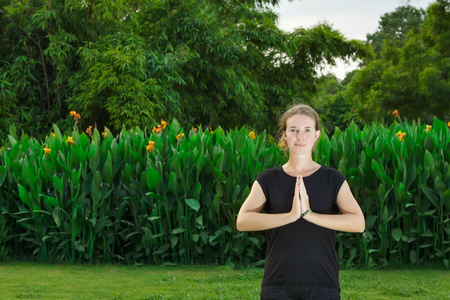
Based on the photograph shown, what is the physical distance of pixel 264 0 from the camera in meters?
18.0

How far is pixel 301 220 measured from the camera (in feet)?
6.86

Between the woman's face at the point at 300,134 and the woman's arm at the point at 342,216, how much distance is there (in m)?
0.19

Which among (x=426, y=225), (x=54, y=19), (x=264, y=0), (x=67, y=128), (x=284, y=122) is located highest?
(x=264, y=0)

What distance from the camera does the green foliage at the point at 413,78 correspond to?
20.4 meters

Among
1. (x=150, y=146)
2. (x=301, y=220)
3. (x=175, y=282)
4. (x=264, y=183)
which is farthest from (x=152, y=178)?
(x=301, y=220)

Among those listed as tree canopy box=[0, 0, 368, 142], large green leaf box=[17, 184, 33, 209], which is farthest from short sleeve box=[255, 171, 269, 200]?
tree canopy box=[0, 0, 368, 142]

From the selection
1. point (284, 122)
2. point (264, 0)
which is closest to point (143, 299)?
point (284, 122)

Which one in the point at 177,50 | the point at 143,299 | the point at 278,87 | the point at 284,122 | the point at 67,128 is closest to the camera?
the point at 284,122

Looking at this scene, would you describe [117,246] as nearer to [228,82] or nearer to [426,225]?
[426,225]

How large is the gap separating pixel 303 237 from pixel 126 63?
35.0 ft

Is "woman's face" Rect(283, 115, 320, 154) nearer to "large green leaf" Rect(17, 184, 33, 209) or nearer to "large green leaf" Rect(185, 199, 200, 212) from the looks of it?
A: "large green leaf" Rect(185, 199, 200, 212)

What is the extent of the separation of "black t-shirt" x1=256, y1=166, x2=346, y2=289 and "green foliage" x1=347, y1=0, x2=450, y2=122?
62.4 feet

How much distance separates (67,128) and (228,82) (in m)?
4.12

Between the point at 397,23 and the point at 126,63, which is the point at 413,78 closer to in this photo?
the point at 126,63
